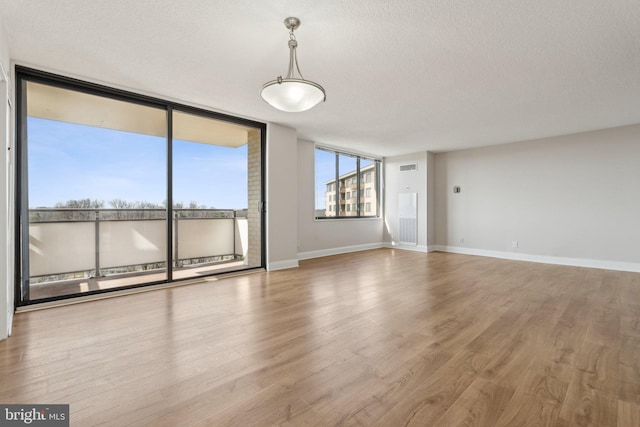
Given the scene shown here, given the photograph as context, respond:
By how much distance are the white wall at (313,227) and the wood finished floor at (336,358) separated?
2.70m

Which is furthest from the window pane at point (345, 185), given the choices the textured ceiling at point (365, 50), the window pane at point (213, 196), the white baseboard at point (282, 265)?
the textured ceiling at point (365, 50)

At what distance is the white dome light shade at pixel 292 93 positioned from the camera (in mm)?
2375

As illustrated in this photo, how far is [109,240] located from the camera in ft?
12.5

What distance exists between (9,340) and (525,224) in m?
7.94

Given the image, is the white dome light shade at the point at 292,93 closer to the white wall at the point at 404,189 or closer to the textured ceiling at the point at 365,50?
the textured ceiling at the point at 365,50

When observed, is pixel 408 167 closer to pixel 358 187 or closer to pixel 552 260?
pixel 358 187

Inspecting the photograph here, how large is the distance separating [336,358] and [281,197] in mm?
3546

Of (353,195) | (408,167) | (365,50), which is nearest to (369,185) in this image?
(353,195)

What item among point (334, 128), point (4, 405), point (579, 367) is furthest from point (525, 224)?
point (4, 405)

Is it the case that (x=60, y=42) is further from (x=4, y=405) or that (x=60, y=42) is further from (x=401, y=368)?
(x=401, y=368)

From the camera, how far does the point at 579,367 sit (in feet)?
6.41

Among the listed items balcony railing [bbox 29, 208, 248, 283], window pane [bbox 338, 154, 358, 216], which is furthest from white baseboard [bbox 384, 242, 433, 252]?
balcony railing [bbox 29, 208, 248, 283]

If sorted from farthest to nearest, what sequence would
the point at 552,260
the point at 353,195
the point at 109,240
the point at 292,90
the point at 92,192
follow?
the point at 353,195 → the point at 552,260 → the point at 109,240 → the point at 92,192 → the point at 292,90

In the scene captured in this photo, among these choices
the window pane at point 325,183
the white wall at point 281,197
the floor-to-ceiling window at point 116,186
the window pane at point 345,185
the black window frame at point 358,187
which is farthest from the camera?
the black window frame at point 358,187
